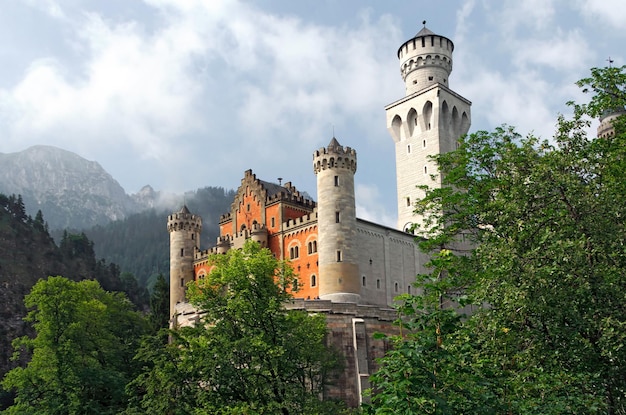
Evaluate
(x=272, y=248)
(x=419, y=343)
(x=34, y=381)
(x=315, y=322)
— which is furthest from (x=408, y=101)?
(x=419, y=343)

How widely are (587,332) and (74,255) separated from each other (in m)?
120

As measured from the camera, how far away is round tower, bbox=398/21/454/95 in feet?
267

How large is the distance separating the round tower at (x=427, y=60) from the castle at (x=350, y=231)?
11cm

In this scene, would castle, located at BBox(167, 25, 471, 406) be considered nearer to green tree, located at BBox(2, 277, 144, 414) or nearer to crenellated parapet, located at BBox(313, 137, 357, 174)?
crenellated parapet, located at BBox(313, 137, 357, 174)

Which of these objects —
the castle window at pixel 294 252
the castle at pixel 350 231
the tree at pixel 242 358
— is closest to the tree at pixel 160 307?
the castle at pixel 350 231

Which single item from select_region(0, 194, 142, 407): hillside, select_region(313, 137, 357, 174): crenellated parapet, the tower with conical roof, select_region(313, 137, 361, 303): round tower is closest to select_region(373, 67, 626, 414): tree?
select_region(313, 137, 361, 303): round tower

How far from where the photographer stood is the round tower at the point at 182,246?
255 feet

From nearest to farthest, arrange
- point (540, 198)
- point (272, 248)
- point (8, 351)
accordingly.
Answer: point (540, 198) → point (272, 248) → point (8, 351)

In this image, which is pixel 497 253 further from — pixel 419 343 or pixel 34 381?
pixel 34 381

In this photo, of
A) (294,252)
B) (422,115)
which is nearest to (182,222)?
(294,252)

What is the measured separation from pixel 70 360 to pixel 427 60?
169ft

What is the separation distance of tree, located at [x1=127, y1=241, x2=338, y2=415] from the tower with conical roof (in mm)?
39312

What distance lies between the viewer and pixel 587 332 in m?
21.3

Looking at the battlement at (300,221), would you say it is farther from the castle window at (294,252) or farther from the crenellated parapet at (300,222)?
the castle window at (294,252)
